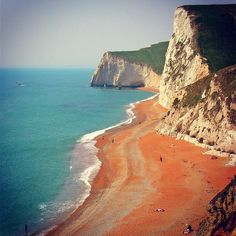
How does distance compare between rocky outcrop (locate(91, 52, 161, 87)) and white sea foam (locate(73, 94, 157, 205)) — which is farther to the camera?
rocky outcrop (locate(91, 52, 161, 87))

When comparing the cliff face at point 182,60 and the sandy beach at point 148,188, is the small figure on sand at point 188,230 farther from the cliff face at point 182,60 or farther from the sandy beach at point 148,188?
the cliff face at point 182,60

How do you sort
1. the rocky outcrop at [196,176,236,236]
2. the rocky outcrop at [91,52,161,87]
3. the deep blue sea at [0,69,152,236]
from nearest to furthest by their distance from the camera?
the rocky outcrop at [196,176,236,236], the deep blue sea at [0,69,152,236], the rocky outcrop at [91,52,161,87]

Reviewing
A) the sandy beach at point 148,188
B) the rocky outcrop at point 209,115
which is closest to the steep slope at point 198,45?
the rocky outcrop at point 209,115

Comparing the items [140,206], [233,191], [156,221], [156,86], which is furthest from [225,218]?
[156,86]

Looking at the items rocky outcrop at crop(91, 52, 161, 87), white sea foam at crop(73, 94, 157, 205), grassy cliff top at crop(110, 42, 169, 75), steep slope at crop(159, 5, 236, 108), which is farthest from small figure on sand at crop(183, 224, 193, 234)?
rocky outcrop at crop(91, 52, 161, 87)

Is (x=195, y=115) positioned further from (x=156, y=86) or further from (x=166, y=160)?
(x=156, y=86)

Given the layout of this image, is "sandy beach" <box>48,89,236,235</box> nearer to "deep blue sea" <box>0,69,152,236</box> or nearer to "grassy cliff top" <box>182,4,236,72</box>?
"deep blue sea" <box>0,69,152,236</box>

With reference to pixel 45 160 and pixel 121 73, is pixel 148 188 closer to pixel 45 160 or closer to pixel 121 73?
pixel 45 160
